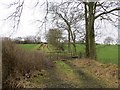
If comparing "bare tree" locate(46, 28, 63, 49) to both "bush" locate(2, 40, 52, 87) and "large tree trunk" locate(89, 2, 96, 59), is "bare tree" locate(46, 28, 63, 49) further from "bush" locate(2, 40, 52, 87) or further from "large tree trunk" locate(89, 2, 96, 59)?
"large tree trunk" locate(89, 2, 96, 59)

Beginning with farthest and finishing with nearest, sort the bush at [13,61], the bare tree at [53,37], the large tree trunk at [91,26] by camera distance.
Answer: the large tree trunk at [91,26], the bare tree at [53,37], the bush at [13,61]

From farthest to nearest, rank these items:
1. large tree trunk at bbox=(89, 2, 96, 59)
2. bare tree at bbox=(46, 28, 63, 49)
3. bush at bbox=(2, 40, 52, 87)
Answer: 1. large tree trunk at bbox=(89, 2, 96, 59)
2. bare tree at bbox=(46, 28, 63, 49)
3. bush at bbox=(2, 40, 52, 87)

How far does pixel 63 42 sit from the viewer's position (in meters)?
26.2

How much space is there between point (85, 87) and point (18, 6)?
336 centimetres

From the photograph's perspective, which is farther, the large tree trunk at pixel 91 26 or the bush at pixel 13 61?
the large tree trunk at pixel 91 26

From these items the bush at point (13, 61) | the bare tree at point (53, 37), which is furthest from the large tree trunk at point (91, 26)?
the bush at point (13, 61)

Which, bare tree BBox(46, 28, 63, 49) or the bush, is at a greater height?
bare tree BBox(46, 28, 63, 49)

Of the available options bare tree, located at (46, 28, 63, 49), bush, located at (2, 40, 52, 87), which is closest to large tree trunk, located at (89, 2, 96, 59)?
bare tree, located at (46, 28, 63, 49)

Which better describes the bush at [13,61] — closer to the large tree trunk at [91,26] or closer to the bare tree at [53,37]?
the bare tree at [53,37]

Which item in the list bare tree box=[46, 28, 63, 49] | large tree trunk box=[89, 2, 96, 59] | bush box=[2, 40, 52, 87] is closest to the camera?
bush box=[2, 40, 52, 87]

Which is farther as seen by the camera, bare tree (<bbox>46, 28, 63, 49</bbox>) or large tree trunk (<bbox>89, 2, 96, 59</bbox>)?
large tree trunk (<bbox>89, 2, 96, 59</bbox>)

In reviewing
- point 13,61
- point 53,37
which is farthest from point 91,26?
point 13,61

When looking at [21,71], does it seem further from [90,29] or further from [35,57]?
[90,29]

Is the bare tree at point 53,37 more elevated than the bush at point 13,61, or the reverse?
the bare tree at point 53,37
